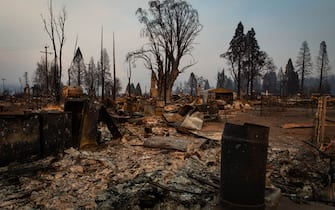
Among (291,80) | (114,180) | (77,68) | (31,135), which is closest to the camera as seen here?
(114,180)

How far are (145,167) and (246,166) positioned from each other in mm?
2854

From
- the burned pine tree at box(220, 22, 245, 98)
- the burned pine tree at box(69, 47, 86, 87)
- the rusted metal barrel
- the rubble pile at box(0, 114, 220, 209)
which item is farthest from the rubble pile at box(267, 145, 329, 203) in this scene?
the burned pine tree at box(69, 47, 86, 87)

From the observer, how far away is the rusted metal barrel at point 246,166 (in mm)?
3475

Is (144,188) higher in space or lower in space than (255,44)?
lower

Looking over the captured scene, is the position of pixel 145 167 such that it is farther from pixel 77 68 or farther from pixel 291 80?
pixel 291 80

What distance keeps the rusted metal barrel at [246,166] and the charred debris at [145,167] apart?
0.04 feet

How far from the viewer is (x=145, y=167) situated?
5789mm

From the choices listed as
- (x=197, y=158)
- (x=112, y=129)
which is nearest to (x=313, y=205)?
(x=197, y=158)

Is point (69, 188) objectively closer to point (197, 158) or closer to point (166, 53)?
point (197, 158)

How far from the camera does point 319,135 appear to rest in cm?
886

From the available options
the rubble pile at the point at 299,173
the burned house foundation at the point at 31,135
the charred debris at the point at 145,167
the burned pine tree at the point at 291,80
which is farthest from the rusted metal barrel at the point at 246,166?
the burned pine tree at the point at 291,80

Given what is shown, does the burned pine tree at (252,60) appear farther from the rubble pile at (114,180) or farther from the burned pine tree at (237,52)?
the rubble pile at (114,180)

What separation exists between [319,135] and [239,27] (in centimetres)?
3732

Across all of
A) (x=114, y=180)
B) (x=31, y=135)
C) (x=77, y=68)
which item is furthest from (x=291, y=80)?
(x=31, y=135)
